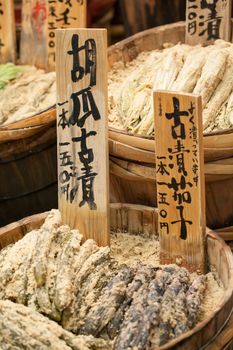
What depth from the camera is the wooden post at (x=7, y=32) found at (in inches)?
154

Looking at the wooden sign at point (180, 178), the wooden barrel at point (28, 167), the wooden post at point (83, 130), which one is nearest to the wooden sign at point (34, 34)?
the wooden barrel at point (28, 167)

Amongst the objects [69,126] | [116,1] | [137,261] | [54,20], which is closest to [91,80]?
[69,126]

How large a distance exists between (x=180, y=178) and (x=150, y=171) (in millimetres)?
440

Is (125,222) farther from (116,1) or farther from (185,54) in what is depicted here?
(116,1)

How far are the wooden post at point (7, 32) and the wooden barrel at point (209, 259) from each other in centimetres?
170

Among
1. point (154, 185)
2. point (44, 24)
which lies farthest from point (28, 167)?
point (44, 24)

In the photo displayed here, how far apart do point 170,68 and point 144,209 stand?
→ 0.93 metres

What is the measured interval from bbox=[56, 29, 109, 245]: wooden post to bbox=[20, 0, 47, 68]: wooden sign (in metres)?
1.56

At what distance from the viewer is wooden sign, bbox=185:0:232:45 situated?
3.42 meters

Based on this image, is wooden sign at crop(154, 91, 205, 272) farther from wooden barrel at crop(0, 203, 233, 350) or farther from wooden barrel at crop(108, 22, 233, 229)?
wooden barrel at crop(108, 22, 233, 229)

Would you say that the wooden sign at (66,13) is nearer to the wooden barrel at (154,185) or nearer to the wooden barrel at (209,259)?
the wooden barrel at (154,185)

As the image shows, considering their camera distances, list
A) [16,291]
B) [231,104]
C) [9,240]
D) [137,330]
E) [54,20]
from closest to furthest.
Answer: [137,330] < [16,291] < [9,240] < [231,104] < [54,20]

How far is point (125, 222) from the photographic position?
2766mm

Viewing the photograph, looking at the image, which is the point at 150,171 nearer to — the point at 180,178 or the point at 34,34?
the point at 180,178
